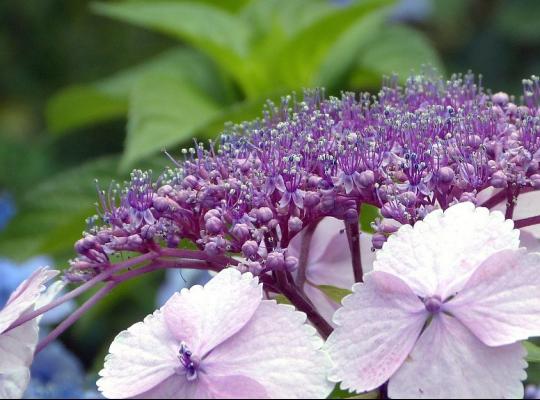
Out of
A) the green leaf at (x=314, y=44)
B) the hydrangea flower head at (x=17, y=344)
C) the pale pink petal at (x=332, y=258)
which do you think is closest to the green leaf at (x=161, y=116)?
the green leaf at (x=314, y=44)

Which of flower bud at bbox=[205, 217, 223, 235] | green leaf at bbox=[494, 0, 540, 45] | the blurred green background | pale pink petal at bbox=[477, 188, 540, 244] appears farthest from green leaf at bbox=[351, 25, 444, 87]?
flower bud at bbox=[205, 217, 223, 235]

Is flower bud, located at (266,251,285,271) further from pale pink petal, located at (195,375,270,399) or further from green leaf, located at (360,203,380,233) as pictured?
green leaf, located at (360,203,380,233)

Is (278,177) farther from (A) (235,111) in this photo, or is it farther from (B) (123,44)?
(B) (123,44)

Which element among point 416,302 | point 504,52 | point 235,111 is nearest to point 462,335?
point 416,302

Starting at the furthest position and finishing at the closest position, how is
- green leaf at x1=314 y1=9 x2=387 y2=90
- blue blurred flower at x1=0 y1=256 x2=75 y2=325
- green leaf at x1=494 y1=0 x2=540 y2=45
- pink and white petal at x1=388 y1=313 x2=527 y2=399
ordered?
1. green leaf at x1=494 y1=0 x2=540 y2=45
2. green leaf at x1=314 y1=9 x2=387 y2=90
3. blue blurred flower at x1=0 y1=256 x2=75 y2=325
4. pink and white petal at x1=388 y1=313 x2=527 y2=399

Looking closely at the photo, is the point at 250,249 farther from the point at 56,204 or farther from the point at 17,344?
the point at 56,204

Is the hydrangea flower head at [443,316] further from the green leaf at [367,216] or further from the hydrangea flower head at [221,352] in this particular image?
the green leaf at [367,216]
